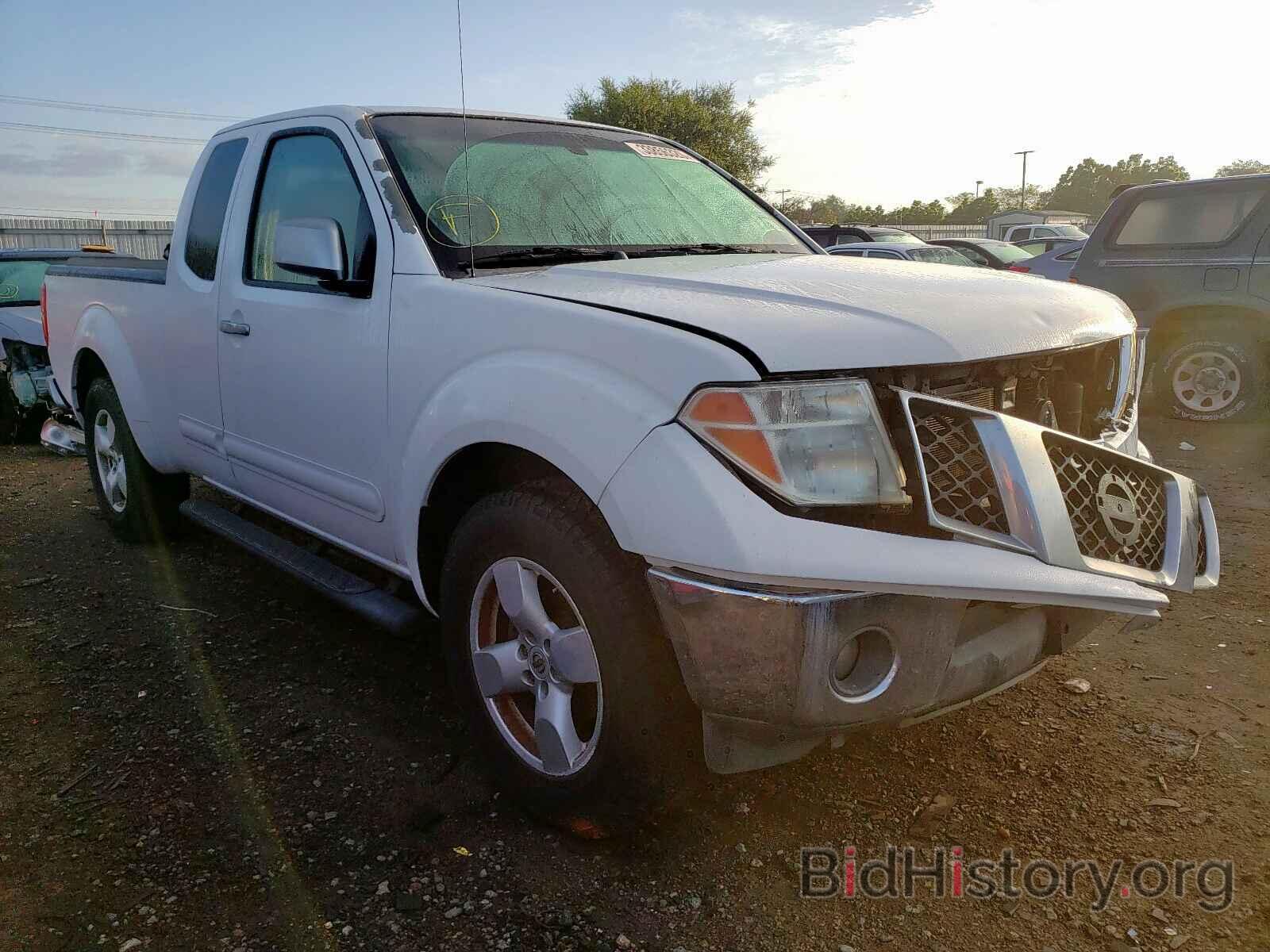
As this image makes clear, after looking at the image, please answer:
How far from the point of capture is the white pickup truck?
185 centimetres

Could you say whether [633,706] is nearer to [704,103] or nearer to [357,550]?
[357,550]

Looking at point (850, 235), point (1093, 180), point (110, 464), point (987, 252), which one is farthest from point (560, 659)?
point (1093, 180)

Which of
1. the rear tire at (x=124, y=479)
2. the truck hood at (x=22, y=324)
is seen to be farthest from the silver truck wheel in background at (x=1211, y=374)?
the truck hood at (x=22, y=324)

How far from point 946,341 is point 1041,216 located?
137 ft

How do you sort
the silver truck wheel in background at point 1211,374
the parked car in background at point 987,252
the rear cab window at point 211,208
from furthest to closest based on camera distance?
the parked car in background at point 987,252 < the silver truck wheel in background at point 1211,374 < the rear cab window at point 211,208

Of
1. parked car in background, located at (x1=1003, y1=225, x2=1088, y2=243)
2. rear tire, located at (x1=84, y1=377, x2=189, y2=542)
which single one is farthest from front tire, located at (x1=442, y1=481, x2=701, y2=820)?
parked car in background, located at (x1=1003, y1=225, x2=1088, y2=243)

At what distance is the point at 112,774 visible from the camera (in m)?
2.74

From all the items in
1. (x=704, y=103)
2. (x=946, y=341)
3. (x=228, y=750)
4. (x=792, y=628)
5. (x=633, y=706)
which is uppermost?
(x=704, y=103)

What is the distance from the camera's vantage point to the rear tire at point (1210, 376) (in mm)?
7176

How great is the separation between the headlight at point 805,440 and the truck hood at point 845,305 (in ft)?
0.22

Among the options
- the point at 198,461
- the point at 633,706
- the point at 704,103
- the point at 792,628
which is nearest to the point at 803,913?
the point at 633,706

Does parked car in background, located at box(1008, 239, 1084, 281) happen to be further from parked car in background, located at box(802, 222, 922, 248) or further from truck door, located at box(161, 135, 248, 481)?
truck door, located at box(161, 135, 248, 481)

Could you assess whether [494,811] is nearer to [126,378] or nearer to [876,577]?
[876,577]

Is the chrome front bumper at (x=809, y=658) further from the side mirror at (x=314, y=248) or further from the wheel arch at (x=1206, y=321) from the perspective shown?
the wheel arch at (x=1206, y=321)
